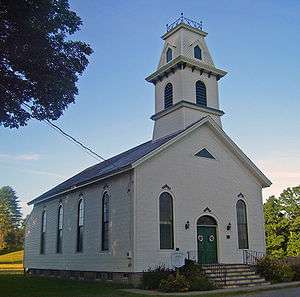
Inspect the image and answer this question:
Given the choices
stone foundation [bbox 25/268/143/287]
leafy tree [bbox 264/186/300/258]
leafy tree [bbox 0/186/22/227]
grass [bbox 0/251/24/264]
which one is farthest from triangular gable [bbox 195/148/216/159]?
leafy tree [bbox 0/186/22/227]

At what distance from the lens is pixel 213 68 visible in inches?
1119

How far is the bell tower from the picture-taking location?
26672mm

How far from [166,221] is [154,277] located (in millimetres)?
3378

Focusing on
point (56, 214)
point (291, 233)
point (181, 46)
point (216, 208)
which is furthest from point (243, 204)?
point (291, 233)

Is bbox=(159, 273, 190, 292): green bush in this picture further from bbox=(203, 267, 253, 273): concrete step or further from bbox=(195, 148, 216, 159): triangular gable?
bbox=(195, 148, 216, 159): triangular gable

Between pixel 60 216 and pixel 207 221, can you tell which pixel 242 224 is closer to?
pixel 207 221

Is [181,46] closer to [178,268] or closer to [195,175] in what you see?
[195,175]

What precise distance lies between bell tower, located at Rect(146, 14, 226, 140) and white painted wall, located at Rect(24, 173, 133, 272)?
18.4ft

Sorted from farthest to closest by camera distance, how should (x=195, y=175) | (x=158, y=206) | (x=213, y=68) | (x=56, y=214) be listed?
(x=56, y=214) → (x=213, y=68) → (x=195, y=175) → (x=158, y=206)

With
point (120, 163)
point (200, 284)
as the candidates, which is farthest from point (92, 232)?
point (200, 284)

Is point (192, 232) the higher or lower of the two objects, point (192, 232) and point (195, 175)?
the lower

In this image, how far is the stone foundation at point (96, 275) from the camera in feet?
69.8

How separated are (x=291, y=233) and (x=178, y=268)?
1171 inches

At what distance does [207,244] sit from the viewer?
79.5 feet
